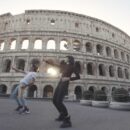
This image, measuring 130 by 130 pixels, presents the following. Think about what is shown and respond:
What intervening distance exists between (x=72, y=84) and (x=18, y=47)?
431 inches

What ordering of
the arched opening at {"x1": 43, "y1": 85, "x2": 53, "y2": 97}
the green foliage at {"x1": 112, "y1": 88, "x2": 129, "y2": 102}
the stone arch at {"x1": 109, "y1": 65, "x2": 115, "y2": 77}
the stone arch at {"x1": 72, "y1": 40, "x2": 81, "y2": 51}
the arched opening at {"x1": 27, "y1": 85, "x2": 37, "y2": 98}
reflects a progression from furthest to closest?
the stone arch at {"x1": 109, "y1": 65, "x2": 115, "y2": 77} < the stone arch at {"x1": 72, "y1": 40, "x2": 81, "y2": 51} < the arched opening at {"x1": 43, "y1": 85, "x2": 53, "y2": 97} < the arched opening at {"x1": 27, "y1": 85, "x2": 37, "y2": 98} < the green foliage at {"x1": 112, "y1": 88, "x2": 129, "y2": 102}

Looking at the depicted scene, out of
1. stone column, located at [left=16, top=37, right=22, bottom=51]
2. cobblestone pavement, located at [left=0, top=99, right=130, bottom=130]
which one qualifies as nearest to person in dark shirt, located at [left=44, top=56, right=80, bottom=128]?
cobblestone pavement, located at [left=0, top=99, right=130, bottom=130]

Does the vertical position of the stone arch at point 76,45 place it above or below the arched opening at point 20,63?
above

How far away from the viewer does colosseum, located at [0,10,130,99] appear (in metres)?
21.0

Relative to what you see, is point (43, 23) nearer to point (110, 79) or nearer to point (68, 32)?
point (68, 32)

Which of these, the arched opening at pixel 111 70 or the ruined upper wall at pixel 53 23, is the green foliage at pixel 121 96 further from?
the ruined upper wall at pixel 53 23

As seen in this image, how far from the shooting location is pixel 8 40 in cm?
2373

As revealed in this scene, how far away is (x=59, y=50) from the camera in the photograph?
862 inches

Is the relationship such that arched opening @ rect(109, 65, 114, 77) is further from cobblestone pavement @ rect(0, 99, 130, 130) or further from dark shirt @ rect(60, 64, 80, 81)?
dark shirt @ rect(60, 64, 80, 81)

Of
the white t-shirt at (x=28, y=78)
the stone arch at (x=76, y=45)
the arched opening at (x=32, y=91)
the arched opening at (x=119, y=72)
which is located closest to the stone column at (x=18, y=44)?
the arched opening at (x=32, y=91)

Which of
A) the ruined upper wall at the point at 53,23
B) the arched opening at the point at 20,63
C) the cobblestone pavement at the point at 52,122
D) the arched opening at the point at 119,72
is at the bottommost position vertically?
the cobblestone pavement at the point at 52,122

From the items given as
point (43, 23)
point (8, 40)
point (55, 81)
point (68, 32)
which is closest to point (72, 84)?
point (55, 81)

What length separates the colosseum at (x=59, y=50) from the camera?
21047 millimetres

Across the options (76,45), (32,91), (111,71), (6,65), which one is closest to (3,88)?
(6,65)
